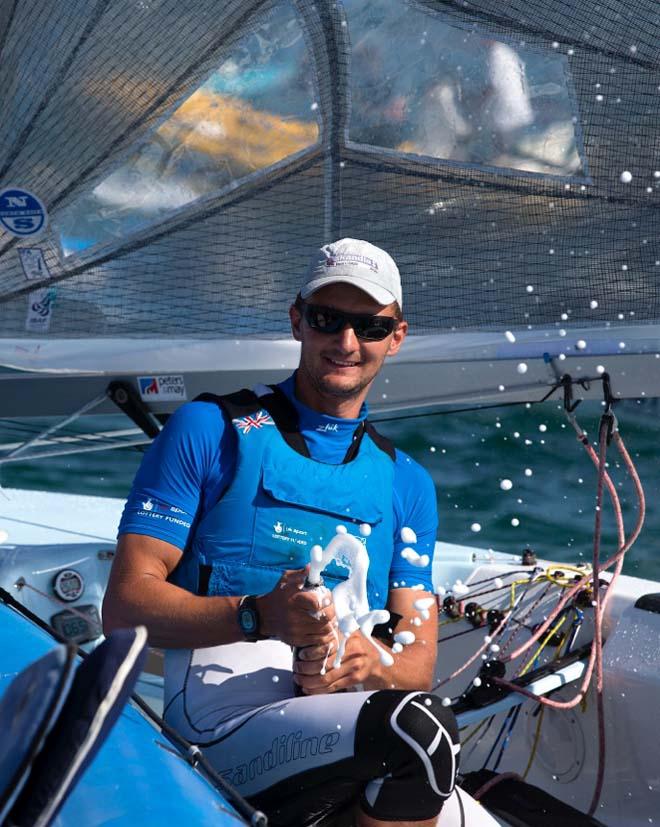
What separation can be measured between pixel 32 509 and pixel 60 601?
0.70 m

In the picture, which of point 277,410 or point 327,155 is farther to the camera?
point 327,155

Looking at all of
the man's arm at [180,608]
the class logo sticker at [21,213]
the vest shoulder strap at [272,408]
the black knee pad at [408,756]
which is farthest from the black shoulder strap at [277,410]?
the class logo sticker at [21,213]

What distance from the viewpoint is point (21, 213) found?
96.3 inches

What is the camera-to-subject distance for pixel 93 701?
0.85 metres

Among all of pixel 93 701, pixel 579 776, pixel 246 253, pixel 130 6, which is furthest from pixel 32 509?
pixel 93 701

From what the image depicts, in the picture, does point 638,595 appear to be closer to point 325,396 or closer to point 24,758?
point 325,396

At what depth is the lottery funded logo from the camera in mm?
2633

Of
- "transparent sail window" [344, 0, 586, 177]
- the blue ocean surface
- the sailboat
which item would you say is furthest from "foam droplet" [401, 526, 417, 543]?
the blue ocean surface

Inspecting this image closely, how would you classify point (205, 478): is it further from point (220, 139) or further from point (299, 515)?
point (220, 139)

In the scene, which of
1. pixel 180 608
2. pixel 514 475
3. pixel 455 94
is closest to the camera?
pixel 180 608

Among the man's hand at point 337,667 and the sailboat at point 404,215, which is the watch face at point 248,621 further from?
the sailboat at point 404,215

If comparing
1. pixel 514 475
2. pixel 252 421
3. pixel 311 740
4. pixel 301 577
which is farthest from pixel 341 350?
pixel 514 475

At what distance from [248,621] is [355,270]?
1.74 ft

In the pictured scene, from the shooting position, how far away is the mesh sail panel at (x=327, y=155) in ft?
7.66
